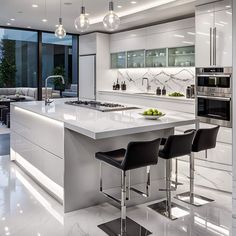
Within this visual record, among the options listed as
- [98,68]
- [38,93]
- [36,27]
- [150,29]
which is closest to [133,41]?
[150,29]

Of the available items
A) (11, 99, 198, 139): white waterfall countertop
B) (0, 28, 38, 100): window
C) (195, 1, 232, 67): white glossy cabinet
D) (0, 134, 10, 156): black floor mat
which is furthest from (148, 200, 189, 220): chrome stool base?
(0, 28, 38, 100): window

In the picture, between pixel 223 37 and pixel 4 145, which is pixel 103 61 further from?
pixel 223 37

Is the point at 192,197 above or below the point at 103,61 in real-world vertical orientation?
below

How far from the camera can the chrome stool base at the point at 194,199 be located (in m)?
3.64

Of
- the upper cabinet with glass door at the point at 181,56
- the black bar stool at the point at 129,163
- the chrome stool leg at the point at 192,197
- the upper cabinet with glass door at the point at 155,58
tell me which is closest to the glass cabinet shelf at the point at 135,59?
the upper cabinet with glass door at the point at 155,58

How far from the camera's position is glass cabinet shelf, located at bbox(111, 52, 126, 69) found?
7.83 m

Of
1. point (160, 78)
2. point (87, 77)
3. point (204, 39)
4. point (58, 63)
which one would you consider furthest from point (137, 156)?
point (58, 63)

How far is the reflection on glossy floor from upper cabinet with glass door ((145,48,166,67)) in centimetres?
355

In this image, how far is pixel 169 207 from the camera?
331cm

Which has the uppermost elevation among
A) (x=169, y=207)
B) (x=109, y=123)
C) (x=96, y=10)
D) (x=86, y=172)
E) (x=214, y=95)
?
(x=96, y=10)

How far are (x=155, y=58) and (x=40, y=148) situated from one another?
3.81 meters

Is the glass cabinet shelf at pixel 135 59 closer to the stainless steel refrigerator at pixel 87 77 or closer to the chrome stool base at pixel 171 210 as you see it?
the stainless steel refrigerator at pixel 87 77

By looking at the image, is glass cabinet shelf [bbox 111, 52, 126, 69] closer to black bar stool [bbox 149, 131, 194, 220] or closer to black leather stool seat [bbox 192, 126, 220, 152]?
black leather stool seat [bbox 192, 126, 220, 152]

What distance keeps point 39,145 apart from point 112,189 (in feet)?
4.27
